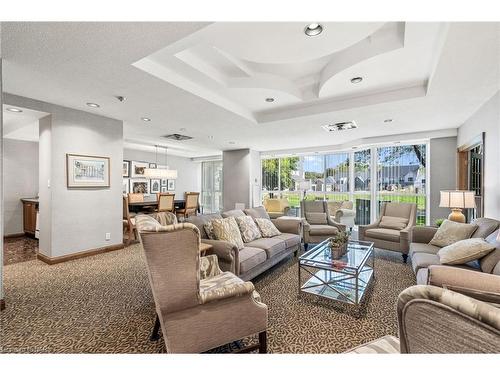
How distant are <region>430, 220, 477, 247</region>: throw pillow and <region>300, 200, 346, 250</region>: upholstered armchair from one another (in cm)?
136

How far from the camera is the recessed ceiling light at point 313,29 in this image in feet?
6.27

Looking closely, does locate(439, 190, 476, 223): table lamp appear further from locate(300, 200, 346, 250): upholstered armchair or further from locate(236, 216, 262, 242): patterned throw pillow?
locate(236, 216, 262, 242): patterned throw pillow

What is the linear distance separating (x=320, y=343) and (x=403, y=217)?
10.7 ft

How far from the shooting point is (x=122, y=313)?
7.19 feet

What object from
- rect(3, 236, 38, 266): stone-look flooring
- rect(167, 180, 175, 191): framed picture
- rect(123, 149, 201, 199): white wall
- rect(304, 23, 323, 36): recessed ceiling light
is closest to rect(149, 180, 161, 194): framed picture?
rect(167, 180, 175, 191): framed picture

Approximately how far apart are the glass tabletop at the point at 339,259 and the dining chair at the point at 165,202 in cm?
392

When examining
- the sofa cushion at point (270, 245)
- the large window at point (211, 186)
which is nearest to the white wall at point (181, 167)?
the large window at point (211, 186)

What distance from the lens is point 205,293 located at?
1.48m

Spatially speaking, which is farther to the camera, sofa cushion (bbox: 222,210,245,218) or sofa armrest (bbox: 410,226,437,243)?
sofa cushion (bbox: 222,210,245,218)

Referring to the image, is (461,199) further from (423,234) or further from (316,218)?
(316,218)

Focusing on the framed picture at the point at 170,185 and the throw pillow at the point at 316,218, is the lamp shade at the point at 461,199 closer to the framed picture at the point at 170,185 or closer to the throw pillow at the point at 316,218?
the throw pillow at the point at 316,218

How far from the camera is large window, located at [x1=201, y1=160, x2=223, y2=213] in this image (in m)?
9.42

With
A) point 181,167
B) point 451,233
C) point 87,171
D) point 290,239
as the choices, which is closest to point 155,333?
point 290,239
